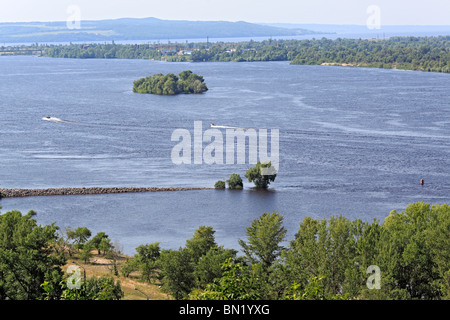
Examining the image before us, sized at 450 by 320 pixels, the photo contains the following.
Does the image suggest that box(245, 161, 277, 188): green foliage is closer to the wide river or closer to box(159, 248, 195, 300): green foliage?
the wide river

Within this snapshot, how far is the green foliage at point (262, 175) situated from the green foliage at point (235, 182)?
66 cm

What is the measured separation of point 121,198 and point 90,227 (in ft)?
13.9

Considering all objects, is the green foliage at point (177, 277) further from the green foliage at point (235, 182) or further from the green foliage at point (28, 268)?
the green foliage at point (235, 182)

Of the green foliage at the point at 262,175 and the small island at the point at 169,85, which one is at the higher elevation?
the small island at the point at 169,85

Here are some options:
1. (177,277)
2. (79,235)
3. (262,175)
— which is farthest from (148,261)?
(262,175)

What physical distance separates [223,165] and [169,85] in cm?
3285

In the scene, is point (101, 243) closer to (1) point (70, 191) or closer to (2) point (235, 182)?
(1) point (70, 191)

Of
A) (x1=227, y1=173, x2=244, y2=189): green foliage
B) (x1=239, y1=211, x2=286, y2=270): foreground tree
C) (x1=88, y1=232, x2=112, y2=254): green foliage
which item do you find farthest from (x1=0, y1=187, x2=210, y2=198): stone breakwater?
(x1=239, y1=211, x2=286, y2=270): foreground tree

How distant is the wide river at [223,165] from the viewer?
25.6m

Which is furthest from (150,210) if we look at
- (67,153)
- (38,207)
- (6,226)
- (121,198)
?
(67,153)

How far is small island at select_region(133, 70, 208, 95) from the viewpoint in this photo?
6431cm

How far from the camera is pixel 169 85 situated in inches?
2549

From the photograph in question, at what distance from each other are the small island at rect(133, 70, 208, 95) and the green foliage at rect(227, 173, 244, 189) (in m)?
34.7

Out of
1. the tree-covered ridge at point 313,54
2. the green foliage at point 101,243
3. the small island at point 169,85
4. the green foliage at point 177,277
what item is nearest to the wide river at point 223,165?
the green foliage at point 101,243
